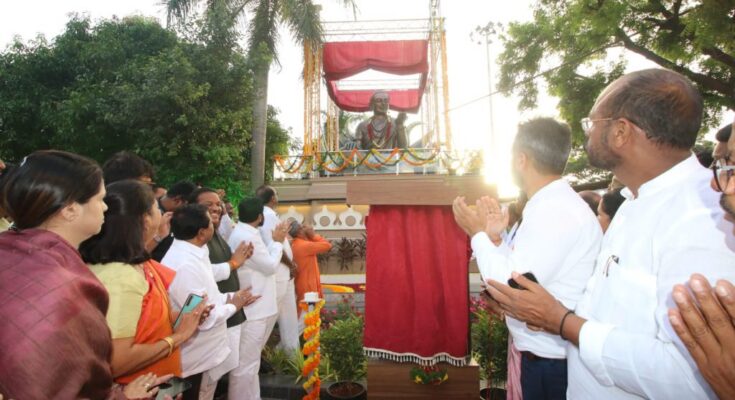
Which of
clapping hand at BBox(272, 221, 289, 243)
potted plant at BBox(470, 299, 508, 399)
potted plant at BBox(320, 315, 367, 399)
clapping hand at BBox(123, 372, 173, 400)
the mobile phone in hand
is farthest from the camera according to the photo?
clapping hand at BBox(272, 221, 289, 243)

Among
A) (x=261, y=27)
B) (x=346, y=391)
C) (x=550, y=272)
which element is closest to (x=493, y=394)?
(x=346, y=391)

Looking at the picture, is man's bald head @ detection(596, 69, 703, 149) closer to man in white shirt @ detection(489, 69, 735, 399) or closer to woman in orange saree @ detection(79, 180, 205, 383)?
man in white shirt @ detection(489, 69, 735, 399)

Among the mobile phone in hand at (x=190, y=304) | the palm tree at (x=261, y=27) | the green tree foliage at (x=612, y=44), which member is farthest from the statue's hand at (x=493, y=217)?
the palm tree at (x=261, y=27)

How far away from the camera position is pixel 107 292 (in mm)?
1330

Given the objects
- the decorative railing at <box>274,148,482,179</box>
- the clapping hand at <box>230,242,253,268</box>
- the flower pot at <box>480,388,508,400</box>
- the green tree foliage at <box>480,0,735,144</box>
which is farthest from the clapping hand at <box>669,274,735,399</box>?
the decorative railing at <box>274,148,482,179</box>

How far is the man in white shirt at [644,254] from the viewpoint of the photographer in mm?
1044

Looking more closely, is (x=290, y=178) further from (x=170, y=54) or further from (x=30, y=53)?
(x=30, y=53)

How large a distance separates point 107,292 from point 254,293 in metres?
2.41

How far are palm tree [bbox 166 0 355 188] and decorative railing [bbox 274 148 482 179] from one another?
1.23 meters

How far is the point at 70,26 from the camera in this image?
15500mm

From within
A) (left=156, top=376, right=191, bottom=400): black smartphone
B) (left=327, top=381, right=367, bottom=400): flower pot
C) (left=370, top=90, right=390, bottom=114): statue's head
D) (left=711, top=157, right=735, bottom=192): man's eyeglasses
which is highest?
(left=370, top=90, right=390, bottom=114): statue's head

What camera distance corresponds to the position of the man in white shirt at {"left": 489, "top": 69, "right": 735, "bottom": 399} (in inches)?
41.1

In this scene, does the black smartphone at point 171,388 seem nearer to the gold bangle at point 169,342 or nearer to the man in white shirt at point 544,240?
the gold bangle at point 169,342

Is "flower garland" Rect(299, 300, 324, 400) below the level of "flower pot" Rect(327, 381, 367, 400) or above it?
above
